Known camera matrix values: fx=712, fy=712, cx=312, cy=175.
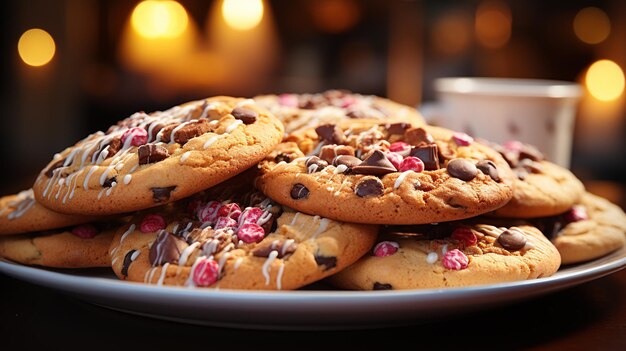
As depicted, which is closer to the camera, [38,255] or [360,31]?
[38,255]

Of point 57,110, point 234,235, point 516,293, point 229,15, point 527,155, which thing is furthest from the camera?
point 229,15

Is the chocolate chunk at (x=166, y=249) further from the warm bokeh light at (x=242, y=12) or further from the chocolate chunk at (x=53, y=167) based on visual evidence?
the warm bokeh light at (x=242, y=12)

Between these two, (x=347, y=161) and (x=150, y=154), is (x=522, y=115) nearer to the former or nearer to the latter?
(x=347, y=161)

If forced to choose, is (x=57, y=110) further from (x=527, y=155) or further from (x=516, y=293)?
(x=516, y=293)

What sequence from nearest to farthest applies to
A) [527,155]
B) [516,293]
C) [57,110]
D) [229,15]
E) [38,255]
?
[516,293] < [38,255] < [527,155] < [57,110] < [229,15]

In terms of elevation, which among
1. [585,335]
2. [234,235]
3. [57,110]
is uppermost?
[234,235]

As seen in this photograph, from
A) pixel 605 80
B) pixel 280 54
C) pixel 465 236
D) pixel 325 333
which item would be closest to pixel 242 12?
pixel 280 54

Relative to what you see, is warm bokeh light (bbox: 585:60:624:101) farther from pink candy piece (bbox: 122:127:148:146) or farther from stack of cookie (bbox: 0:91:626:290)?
pink candy piece (bbox: 122:127:148:146)

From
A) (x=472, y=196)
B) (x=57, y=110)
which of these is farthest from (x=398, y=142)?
(x=57, y=110)

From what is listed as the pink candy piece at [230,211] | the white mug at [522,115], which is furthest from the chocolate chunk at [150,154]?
the white mug at [522,115]

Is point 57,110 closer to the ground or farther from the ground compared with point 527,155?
closer to the ground
